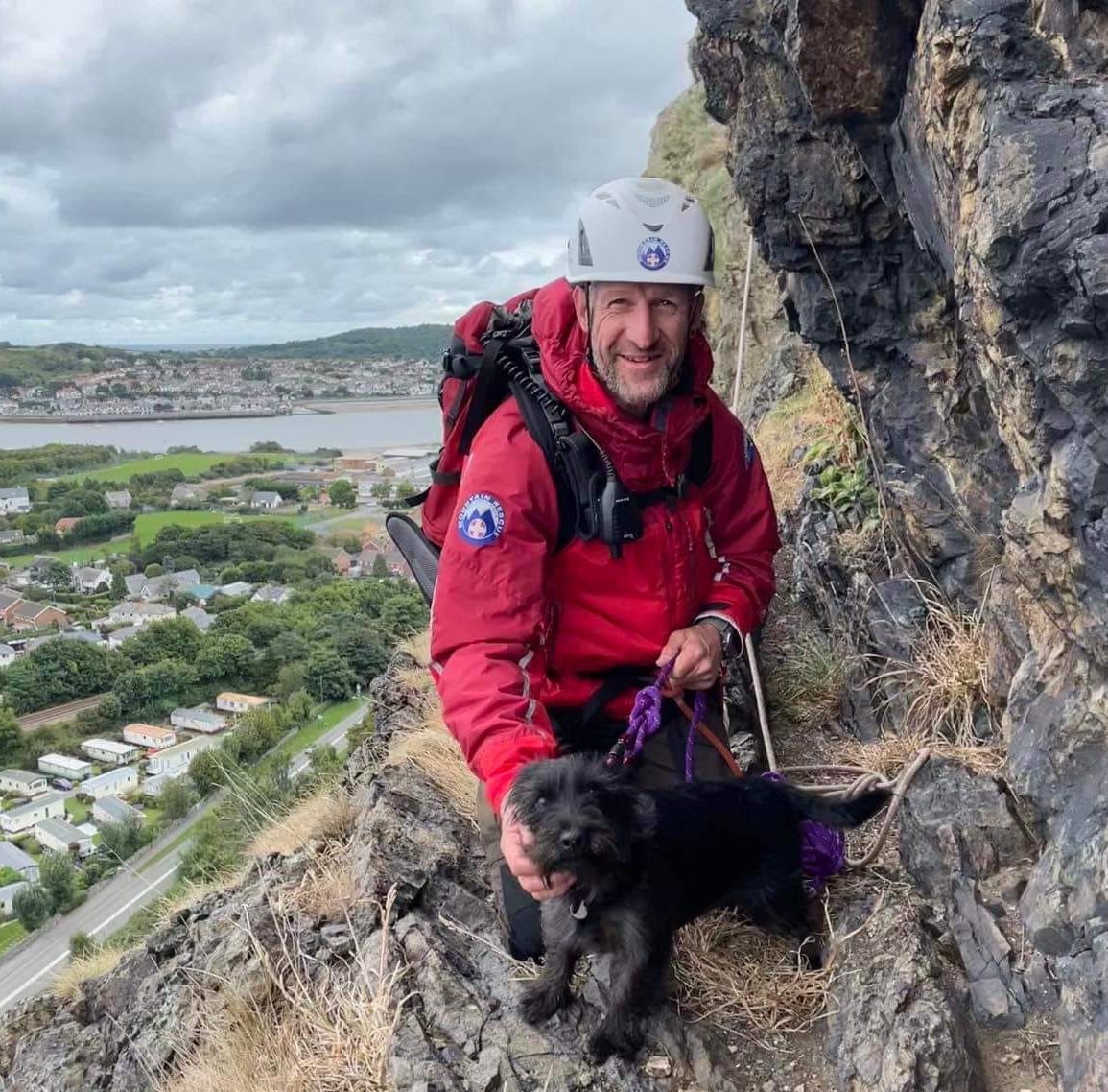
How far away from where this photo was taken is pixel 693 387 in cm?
332

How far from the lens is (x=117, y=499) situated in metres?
69.2

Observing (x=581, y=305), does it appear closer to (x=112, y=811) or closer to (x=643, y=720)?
(x=643, y=720)

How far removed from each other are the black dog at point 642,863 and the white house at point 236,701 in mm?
31354

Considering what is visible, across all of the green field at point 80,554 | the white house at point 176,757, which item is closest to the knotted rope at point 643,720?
the white house at point 176,757

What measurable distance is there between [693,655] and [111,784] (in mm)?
29988

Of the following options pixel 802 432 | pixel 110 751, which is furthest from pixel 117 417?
pixel 802 432

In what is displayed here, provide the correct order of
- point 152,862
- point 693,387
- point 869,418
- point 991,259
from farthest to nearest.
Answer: point 152,862 → point 869,418 → point 693,387 → point 991,259

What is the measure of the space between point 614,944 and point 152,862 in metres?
18.3

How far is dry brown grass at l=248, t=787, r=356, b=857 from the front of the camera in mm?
4941

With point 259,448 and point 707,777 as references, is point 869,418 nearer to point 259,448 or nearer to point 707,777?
point 707,777

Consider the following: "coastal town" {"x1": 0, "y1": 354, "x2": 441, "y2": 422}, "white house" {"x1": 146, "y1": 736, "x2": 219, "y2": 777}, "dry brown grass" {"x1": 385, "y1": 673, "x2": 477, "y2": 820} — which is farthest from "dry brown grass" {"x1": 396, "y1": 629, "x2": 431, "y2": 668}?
"coastal town" {"x1": 0, "y1": 354, "x2": 441, "y2": 422}

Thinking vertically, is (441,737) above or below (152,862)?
above

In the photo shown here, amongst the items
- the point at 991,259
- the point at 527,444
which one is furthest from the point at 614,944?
the point at 991,259

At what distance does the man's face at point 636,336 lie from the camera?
312 cm
